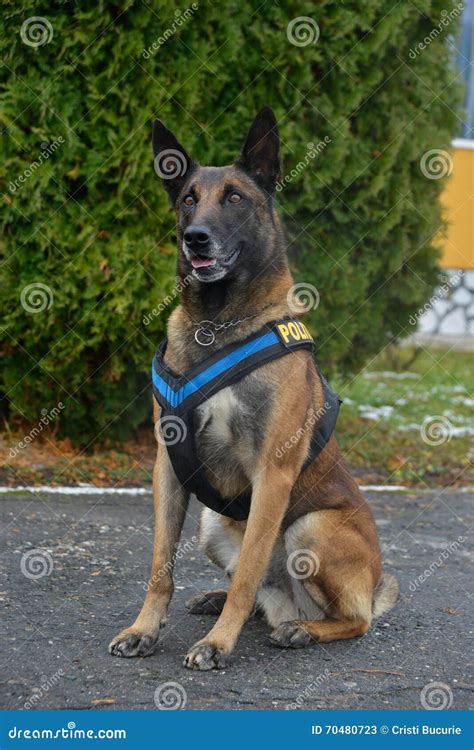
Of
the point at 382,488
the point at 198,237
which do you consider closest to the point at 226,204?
the point at 198,237

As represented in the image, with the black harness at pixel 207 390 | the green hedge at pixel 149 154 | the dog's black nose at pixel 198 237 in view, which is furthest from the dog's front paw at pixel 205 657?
the green hedge at pixel 149 154

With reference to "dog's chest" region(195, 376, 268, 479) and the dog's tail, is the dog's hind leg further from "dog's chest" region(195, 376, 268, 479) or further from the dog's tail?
"dog's chest" region(195, 376, 268, 479)

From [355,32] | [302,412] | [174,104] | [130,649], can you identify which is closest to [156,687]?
[130,649]

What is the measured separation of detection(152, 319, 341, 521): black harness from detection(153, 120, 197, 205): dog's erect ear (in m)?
0.79

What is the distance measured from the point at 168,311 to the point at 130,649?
3.42 metres

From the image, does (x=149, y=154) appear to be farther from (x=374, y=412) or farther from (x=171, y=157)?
(x=374, y=412)

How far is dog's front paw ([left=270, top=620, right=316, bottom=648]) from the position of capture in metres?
3.81

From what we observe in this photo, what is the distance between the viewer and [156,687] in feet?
10.8

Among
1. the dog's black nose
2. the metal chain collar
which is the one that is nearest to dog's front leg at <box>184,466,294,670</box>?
the metal chain collar

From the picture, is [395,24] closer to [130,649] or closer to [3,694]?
[130,649]

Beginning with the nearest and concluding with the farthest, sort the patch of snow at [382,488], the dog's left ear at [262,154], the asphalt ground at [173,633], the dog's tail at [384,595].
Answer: the asphalt ground at [173,633]
the dog's left ear at [262,154]
the dog's tail at [384,595]
the patch of snow at [382,488]

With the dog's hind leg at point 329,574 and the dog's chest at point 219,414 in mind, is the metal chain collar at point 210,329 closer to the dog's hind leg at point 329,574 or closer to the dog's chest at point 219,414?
the dog's chest at point 219,414

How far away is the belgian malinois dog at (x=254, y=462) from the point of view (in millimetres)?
3643

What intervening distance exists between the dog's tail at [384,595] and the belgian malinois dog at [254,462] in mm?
46
